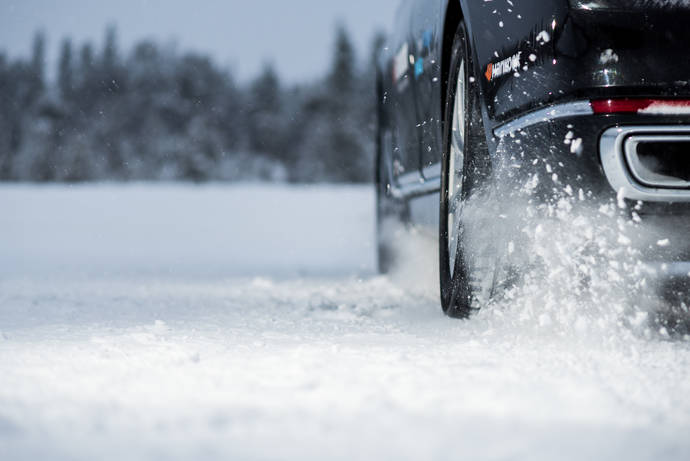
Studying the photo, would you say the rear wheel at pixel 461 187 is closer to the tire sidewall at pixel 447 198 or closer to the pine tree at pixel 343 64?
the tire sidewall at pixel 447 198

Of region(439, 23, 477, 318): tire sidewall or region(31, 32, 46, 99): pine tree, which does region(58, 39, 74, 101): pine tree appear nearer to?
region(31, 32, 46, 99): pine tree

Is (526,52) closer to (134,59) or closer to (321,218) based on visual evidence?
(321,218)

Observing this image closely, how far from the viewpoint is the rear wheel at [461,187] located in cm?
341

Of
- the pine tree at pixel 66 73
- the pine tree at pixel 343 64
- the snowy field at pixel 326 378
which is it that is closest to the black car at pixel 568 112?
the snowy field at pixel 326 378

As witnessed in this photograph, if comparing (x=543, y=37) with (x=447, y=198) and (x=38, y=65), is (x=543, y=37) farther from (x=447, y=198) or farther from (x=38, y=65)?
(x=38, y=65)

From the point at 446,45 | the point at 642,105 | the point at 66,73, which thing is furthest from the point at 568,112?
the point at 66,73

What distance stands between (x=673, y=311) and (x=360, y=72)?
67069 mm

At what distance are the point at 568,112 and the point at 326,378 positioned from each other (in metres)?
1.12

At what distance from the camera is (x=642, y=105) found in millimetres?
2732

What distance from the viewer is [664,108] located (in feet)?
8.94

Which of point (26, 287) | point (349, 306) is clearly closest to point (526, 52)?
point (349, 306)

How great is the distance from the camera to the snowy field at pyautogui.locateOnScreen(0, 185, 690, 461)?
191 centimetres

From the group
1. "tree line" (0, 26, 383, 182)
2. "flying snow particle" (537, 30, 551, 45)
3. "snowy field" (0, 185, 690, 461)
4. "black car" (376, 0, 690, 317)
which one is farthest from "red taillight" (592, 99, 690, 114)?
"tree line" (0, 26, 383, 182)

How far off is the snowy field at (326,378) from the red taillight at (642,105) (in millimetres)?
659
